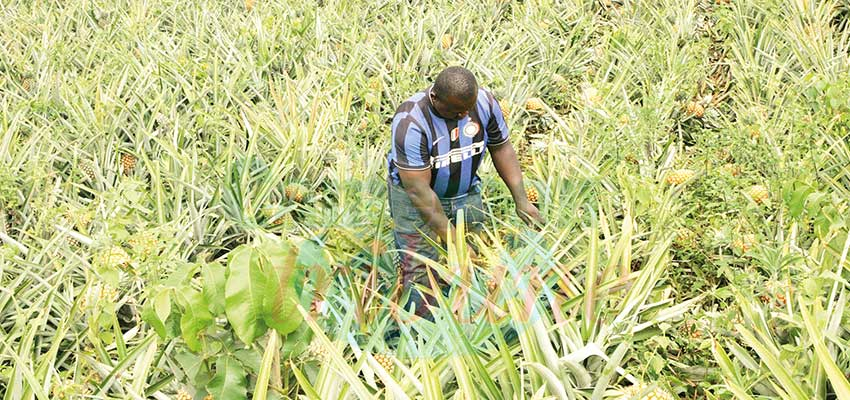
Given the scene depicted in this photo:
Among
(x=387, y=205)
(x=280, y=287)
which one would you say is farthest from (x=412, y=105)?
(x=280, y=287)

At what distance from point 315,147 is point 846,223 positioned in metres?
2.26

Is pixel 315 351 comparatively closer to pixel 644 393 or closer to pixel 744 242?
pixel 644 393

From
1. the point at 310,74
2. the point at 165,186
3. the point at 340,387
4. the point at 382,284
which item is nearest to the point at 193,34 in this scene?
the point at 310,74

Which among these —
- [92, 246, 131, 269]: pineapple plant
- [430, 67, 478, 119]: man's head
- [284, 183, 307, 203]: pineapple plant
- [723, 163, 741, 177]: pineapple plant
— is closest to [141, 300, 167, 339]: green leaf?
[92, 246, 131, 269]: pineapple plant

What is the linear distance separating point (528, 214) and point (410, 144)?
0.59m

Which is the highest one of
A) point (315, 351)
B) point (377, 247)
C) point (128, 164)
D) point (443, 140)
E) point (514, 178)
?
point (443, 140)

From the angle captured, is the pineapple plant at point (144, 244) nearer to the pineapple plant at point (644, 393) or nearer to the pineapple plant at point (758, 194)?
the pineapple plant at point (644, 393)

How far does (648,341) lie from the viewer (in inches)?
92.0

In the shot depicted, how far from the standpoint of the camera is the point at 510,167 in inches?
122

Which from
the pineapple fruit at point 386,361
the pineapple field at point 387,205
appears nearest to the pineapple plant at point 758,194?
the pineapple field at point 387,205

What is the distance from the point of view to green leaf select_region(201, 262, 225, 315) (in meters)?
2.00

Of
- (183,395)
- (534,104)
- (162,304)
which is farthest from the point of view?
(534,104)

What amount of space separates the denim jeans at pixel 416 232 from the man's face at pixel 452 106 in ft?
1.24

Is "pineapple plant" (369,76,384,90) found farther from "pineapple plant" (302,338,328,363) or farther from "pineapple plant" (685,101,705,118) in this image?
"pineapple plant" (302,338,328,363)
